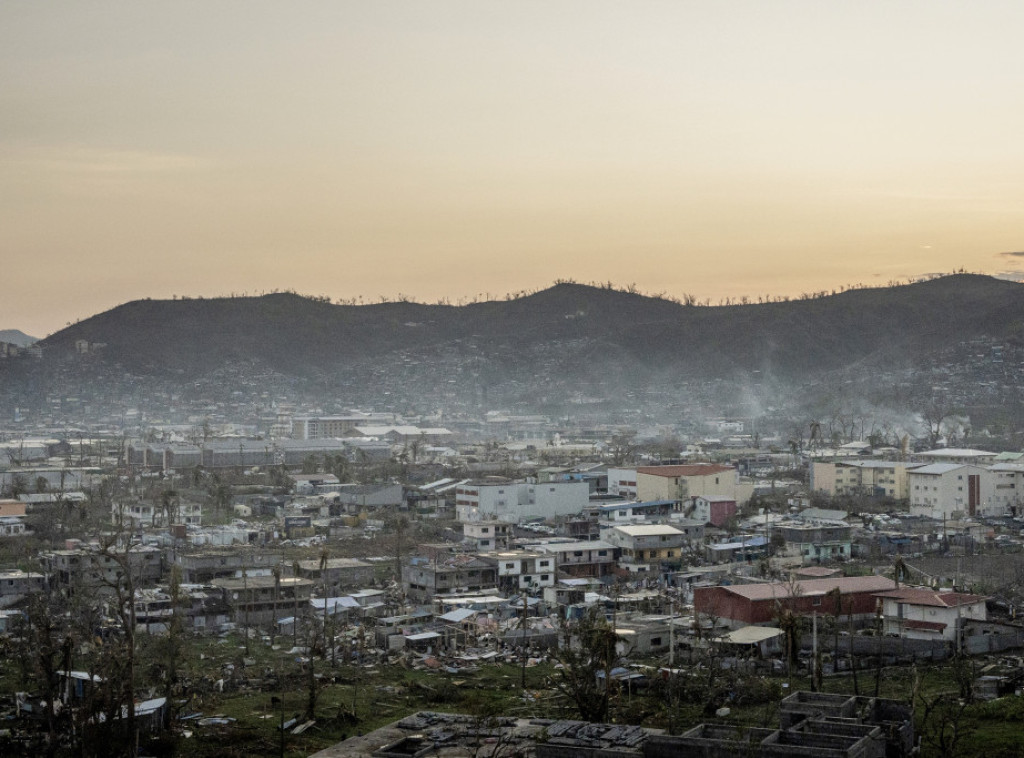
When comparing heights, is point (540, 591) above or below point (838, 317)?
below

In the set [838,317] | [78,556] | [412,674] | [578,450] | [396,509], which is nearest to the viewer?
[412,674]

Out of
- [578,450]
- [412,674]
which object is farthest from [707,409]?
[412,674]

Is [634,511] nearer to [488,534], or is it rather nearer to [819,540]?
[488,534]

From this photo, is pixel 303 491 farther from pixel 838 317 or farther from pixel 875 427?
pixel 838 317

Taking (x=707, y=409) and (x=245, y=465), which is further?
(x=707, y=409)

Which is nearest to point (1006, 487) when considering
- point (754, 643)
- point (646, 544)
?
point (646, 544)

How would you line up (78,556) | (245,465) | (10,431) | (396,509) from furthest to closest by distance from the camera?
1. (10,431)
2. (245,465)
3. (396,509)
4. (78,556)

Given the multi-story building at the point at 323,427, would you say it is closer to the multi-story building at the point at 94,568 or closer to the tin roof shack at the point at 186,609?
the multi-story building at the point at 94,568
